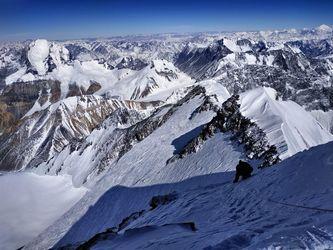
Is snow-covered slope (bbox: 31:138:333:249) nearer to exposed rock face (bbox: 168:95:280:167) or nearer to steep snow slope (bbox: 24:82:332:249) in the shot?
exposed rock face (bbox: 168:95:280:167)

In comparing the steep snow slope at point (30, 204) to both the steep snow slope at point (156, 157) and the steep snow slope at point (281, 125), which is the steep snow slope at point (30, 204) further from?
the steep snow slope at point (281, 125)

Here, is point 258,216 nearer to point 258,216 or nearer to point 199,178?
point 258,216

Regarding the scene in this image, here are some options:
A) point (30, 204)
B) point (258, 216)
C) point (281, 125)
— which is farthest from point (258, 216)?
point (30, 204)

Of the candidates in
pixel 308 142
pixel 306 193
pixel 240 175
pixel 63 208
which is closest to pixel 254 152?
pixel 308 142

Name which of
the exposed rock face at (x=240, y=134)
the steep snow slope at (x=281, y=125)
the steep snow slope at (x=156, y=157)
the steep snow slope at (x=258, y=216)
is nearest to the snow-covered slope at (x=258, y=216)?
the steep snow slope at (x=258, y=216)

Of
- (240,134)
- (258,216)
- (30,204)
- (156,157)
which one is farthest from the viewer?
(30,204)

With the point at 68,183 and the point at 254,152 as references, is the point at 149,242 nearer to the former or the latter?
the point at 254,152

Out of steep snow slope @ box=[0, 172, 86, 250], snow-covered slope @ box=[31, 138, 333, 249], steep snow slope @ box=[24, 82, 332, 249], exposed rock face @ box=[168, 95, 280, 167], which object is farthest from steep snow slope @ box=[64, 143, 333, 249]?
steep snow slope @ box=[0, 172, 86, 250]
